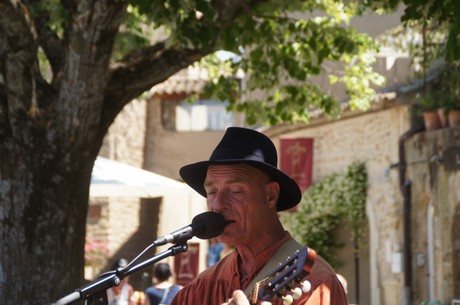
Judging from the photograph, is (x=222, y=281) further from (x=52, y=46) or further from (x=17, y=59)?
(x=52, y=46)

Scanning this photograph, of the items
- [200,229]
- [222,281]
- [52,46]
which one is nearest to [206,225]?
[200,229]

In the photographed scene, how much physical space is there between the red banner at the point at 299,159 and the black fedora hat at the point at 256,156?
63.4ft

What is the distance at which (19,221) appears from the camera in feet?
28.0

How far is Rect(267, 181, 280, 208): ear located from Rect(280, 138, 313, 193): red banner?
1939cm

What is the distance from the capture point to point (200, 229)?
4078 mm

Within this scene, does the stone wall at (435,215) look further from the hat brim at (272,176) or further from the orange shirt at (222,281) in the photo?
the orange shirt at (222,281)

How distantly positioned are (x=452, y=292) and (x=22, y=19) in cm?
1064

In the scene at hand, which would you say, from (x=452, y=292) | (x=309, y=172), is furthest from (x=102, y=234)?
(x=452, y=292)

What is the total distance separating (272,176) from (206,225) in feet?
1.48

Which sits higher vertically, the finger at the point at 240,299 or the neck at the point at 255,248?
the neck at the point at 255,248

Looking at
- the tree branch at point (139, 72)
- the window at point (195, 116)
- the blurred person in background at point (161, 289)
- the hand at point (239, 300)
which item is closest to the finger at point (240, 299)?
the hand at point (239, 300)

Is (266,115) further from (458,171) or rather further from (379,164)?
(379,164)

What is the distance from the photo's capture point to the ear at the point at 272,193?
440cm

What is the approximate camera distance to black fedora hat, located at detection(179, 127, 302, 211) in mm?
4371
